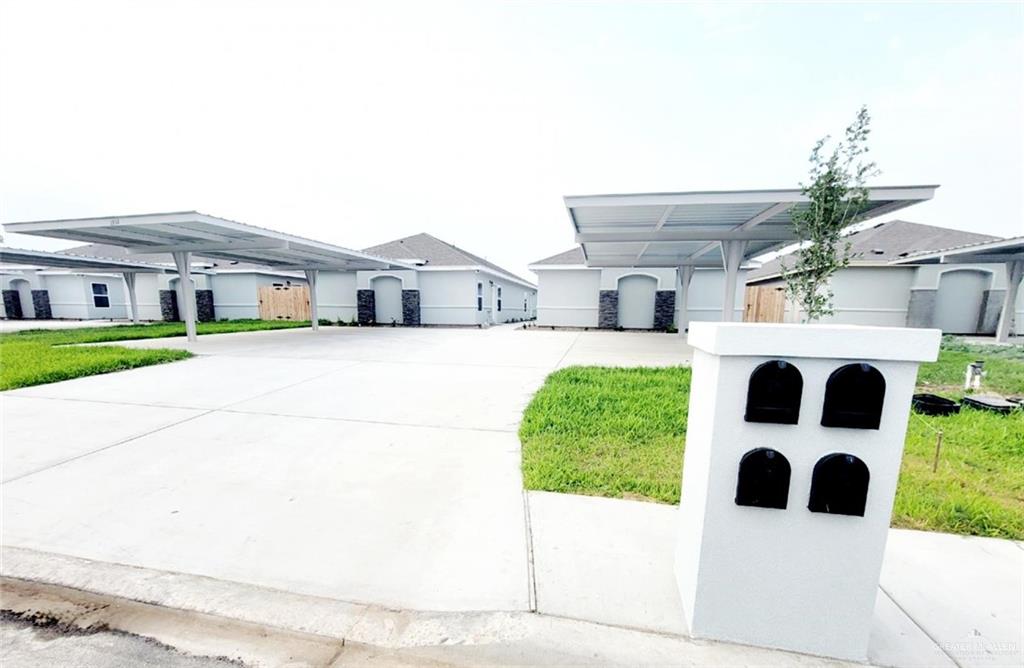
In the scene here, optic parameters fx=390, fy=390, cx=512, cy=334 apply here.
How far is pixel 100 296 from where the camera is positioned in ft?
86.4

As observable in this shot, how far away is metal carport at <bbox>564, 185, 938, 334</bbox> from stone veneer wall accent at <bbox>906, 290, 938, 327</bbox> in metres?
9.31

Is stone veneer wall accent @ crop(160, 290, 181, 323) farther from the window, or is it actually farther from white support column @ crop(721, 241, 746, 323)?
white support column @ crop(721, 241, 746, 323)

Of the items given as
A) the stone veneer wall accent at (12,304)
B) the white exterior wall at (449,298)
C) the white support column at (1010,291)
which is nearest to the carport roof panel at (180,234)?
the white exterior wall at (449,298)

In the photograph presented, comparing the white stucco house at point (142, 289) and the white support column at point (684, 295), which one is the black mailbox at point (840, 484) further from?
the white stucco house at point (142, 289)

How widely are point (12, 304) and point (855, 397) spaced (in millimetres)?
43049

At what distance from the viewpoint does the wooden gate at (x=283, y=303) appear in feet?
77.1

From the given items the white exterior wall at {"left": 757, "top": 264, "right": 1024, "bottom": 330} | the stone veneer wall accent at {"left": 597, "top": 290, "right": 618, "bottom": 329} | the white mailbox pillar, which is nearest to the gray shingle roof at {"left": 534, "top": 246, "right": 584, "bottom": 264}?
the stone veneer wall accent at {"left": 597, "top": 290, "right": 618, "bottom": 329}

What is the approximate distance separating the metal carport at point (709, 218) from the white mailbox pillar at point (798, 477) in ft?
17.4

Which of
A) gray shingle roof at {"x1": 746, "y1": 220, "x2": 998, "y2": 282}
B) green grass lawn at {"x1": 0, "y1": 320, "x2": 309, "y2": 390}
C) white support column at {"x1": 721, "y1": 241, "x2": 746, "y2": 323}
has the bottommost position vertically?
green grass lawn at {"x1": 0, "y1": 320, "x2": 309, "y2": 390}

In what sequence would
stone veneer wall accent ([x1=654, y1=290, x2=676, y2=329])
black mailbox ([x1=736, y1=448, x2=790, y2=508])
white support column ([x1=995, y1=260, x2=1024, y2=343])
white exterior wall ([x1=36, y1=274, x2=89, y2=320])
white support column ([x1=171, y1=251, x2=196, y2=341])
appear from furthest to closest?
white exterior wall ([x1=36, y1=274, x2=89, y2=320])
stone veneer wall accent ([x1=654, y1=290, x2=676, y2=329])
white support column ([x1=995, y1=260, x2=1024, y2=343])
white support column ([x1=171, y1=251, x2=196, y2=341])
black mailbox ([x1=736, y1=448, x2=790, y2=508])

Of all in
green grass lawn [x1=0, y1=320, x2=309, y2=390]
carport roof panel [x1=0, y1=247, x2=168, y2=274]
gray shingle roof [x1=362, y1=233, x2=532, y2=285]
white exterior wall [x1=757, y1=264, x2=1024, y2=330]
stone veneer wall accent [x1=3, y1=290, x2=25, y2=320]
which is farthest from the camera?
stone veneer wall accent [x1=3, y1=290, x2=25, y2=320]

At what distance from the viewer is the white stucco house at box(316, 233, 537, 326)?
20125mm

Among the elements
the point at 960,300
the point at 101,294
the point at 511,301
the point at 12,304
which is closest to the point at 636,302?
the point at 511,301

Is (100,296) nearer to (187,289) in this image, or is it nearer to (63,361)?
(187,289)
